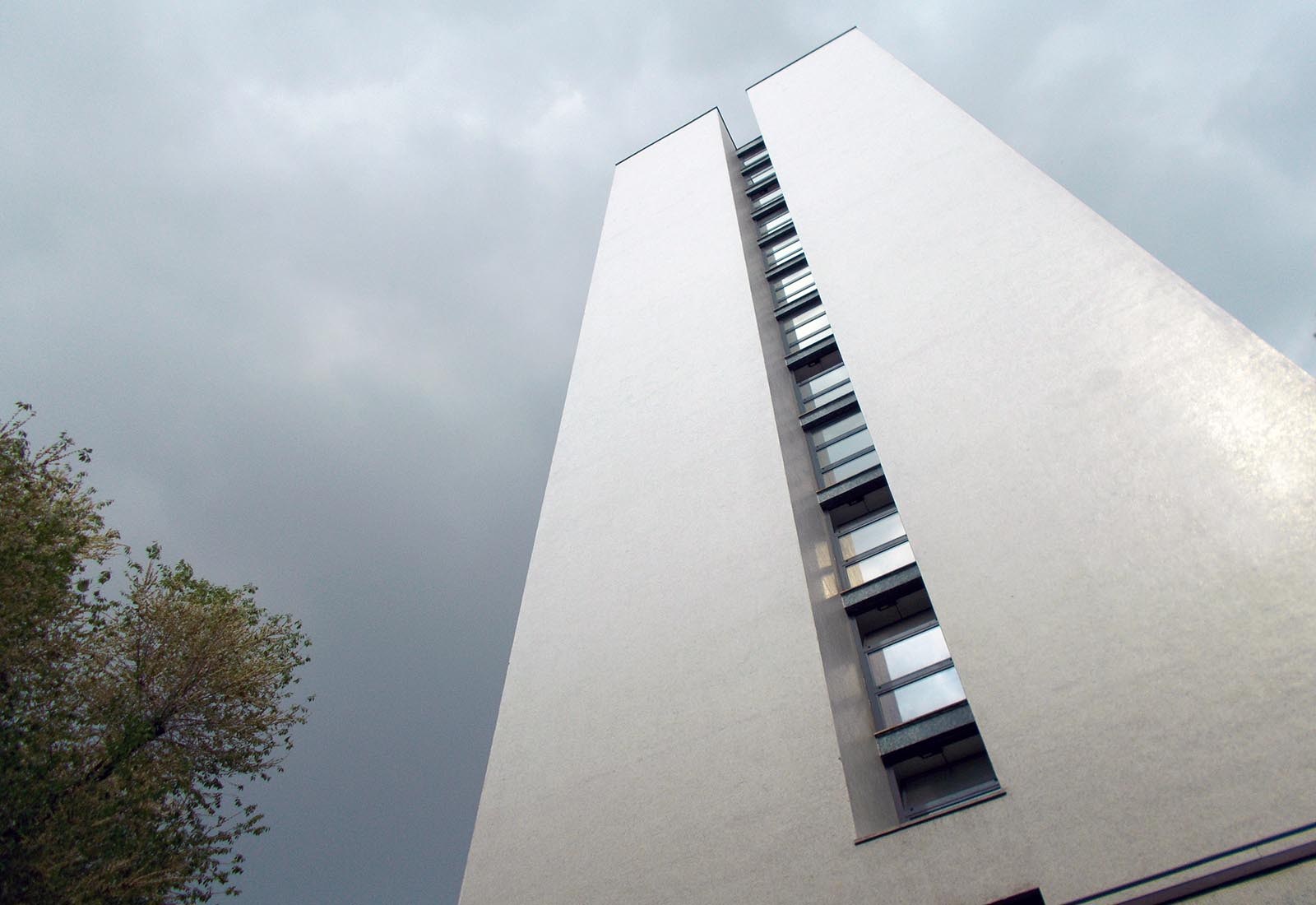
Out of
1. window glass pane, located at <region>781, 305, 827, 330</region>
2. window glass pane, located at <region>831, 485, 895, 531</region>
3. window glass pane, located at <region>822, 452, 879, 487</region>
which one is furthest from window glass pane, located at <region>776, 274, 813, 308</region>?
window glass pane, located at <region>831, 485, 895, 531</region>

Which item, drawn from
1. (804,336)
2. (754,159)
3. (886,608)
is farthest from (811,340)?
(754,159)

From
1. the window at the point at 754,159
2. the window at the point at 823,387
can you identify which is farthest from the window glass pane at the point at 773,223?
the window at the point at 823,387

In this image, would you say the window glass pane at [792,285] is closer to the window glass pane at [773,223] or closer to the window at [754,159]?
the window glass pane at [773,223]

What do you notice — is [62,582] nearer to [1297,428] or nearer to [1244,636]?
[1244,636]

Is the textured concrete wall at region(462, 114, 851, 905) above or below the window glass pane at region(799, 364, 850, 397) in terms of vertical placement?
below

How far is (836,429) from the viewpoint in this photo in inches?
738

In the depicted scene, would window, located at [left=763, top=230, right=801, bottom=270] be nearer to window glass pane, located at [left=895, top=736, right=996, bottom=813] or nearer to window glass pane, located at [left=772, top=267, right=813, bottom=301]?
window glass pane, located at [left=772, top=267, right=813, bottom=301]

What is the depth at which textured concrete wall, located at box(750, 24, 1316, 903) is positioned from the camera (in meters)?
9.43

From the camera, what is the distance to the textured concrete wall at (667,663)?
11906 millimetres

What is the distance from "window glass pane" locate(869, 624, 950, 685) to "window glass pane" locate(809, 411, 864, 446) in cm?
578

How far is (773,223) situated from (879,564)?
16.1 meters

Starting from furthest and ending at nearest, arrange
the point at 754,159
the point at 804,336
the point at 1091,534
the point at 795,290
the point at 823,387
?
the point at 754,159 → the point at 795,290 → the point at 804,336 → the point at 823,387 → the point at 1091,534

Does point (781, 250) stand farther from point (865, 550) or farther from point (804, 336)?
point (865, 550)

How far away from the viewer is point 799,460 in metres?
17.6
